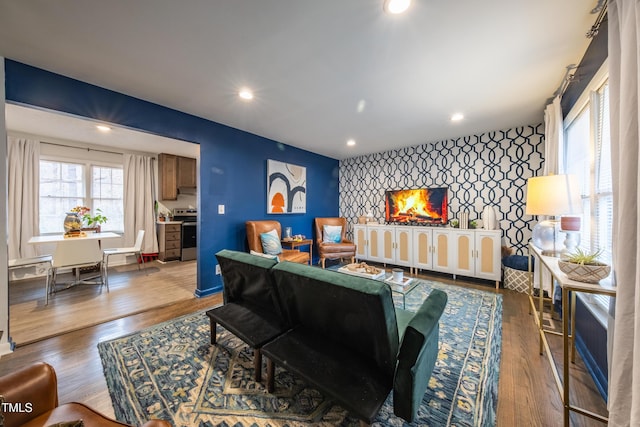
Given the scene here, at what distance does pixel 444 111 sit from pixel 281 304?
296 cm

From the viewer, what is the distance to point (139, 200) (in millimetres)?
5199

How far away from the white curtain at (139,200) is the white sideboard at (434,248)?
4707 millimetres

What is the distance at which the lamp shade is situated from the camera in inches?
71.2

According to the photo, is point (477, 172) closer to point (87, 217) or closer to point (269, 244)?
point (269, 244)

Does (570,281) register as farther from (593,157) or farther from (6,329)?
(6,329)

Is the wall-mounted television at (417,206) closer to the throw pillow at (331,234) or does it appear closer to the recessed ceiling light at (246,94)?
the throw pillow at (331,234)

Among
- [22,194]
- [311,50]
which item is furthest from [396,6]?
[22,194]

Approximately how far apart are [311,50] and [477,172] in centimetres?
360

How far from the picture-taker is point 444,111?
294 centimetres

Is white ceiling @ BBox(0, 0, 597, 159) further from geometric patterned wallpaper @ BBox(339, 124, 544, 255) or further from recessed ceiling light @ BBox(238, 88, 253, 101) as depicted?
geometric patterned wallpaper @ BBox(339, 124, 544, 255)

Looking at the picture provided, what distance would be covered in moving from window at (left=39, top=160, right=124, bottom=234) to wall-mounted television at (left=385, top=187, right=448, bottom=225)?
586cm

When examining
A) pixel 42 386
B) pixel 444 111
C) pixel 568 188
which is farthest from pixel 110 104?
pixel 568 188

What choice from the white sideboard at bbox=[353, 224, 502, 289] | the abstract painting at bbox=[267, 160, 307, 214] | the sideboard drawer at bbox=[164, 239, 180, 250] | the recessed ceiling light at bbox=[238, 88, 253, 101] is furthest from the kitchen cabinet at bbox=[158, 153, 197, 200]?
the white sideboard at bbox=[353, 224, 502, 289]

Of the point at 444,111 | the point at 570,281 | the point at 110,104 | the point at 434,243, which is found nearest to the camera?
the point at 570,281
